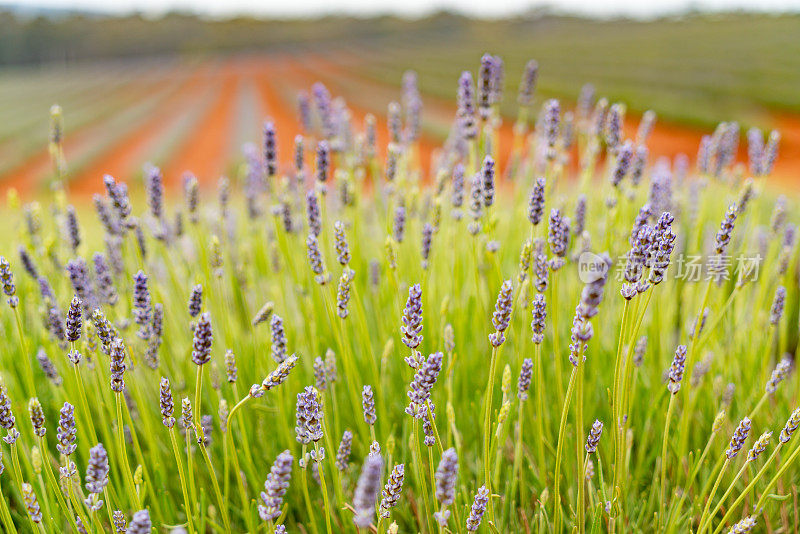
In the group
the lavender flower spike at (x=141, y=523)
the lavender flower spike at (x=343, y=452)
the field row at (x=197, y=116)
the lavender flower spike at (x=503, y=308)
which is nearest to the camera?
the lavender flower spike at (x=141, y=523)

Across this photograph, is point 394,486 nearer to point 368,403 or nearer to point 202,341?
point 368,403

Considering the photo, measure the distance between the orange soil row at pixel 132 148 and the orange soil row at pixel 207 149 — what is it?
106 cm

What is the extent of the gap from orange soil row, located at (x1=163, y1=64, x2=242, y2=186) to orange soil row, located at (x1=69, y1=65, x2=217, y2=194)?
106 cm

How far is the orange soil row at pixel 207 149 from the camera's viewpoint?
15.3 meters

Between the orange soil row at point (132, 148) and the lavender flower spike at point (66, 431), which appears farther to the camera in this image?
the orange soil row at point (132, 148)

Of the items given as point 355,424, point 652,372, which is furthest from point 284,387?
point 652,372

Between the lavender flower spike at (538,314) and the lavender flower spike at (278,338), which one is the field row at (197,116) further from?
the lavender flower spike at (538,314)

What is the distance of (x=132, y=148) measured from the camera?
19016 mm

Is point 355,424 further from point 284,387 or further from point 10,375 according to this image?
point 10,375

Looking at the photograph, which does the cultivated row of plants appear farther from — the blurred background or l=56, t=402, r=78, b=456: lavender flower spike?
the blurred background

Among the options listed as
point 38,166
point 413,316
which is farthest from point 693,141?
point 38,166

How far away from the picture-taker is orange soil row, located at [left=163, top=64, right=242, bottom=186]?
15.3 m

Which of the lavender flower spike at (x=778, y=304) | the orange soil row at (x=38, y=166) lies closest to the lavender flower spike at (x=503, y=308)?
the lavender flower spike at (x=778, y=304)

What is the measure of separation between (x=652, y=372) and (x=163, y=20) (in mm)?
68300
